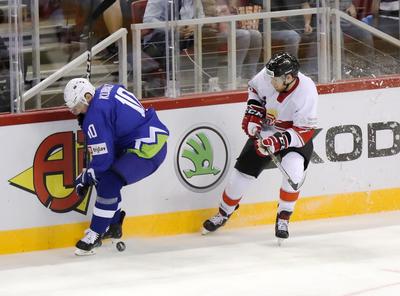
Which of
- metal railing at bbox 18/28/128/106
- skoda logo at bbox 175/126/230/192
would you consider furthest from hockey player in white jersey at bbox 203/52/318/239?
metal railing at bbox 18/28/128/106

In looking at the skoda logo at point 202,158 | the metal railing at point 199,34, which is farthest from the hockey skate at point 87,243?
the metal railing at point 199,34

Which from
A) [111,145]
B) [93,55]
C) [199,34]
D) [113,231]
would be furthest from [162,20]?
[113,231]

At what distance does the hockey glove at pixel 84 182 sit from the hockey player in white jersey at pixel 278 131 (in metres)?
0.82

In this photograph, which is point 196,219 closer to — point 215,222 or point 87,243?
point 215,222

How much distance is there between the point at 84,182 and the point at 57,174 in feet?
0.74

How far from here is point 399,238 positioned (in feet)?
24.0

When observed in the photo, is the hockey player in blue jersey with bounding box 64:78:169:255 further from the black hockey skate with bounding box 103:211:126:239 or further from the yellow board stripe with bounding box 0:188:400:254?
the yellow board stripe with bounding box 0:188:400:254

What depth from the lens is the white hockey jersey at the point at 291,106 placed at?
23.5ft

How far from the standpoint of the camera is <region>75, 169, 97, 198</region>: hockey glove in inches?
271

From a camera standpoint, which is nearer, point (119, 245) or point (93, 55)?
point (119, 245)

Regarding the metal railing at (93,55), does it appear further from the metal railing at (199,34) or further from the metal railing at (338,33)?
the metal railing at (338,33)

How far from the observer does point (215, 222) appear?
7.44 meters

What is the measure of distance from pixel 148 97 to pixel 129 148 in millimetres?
579

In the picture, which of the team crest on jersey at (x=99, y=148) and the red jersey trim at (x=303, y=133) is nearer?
the team crest on jersey at (x=99, y=148)
